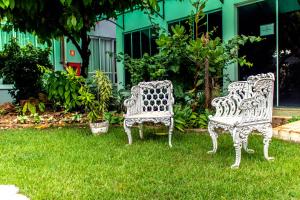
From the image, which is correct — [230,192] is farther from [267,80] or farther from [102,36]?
[102,36]

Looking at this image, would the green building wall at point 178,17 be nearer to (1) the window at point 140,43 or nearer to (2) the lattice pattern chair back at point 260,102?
(1) the window at point 140,43

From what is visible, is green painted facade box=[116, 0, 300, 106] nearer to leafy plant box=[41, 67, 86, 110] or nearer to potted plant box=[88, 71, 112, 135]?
potted plant box=[88, 71, 112, 135]

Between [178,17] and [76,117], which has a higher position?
[178,17]

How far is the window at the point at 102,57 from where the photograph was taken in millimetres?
14055

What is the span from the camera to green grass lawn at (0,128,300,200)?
3.08 m

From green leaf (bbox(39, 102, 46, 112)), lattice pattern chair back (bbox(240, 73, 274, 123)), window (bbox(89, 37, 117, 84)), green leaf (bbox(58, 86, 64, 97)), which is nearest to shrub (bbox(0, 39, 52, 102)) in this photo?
green leaf (bbox(39, 102, 46, 112))

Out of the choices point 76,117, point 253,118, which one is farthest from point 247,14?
point 76,117

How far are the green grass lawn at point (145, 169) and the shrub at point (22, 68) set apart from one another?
423 cm

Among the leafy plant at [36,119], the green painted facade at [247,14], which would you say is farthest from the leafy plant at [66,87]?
the green painted facade at [247,14]

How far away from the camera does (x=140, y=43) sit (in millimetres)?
11250

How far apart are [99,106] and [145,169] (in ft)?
9.11

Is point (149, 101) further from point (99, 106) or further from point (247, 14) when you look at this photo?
point (247, 14)

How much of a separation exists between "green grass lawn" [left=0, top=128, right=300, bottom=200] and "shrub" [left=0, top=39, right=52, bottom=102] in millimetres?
4225

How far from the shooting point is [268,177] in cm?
341
